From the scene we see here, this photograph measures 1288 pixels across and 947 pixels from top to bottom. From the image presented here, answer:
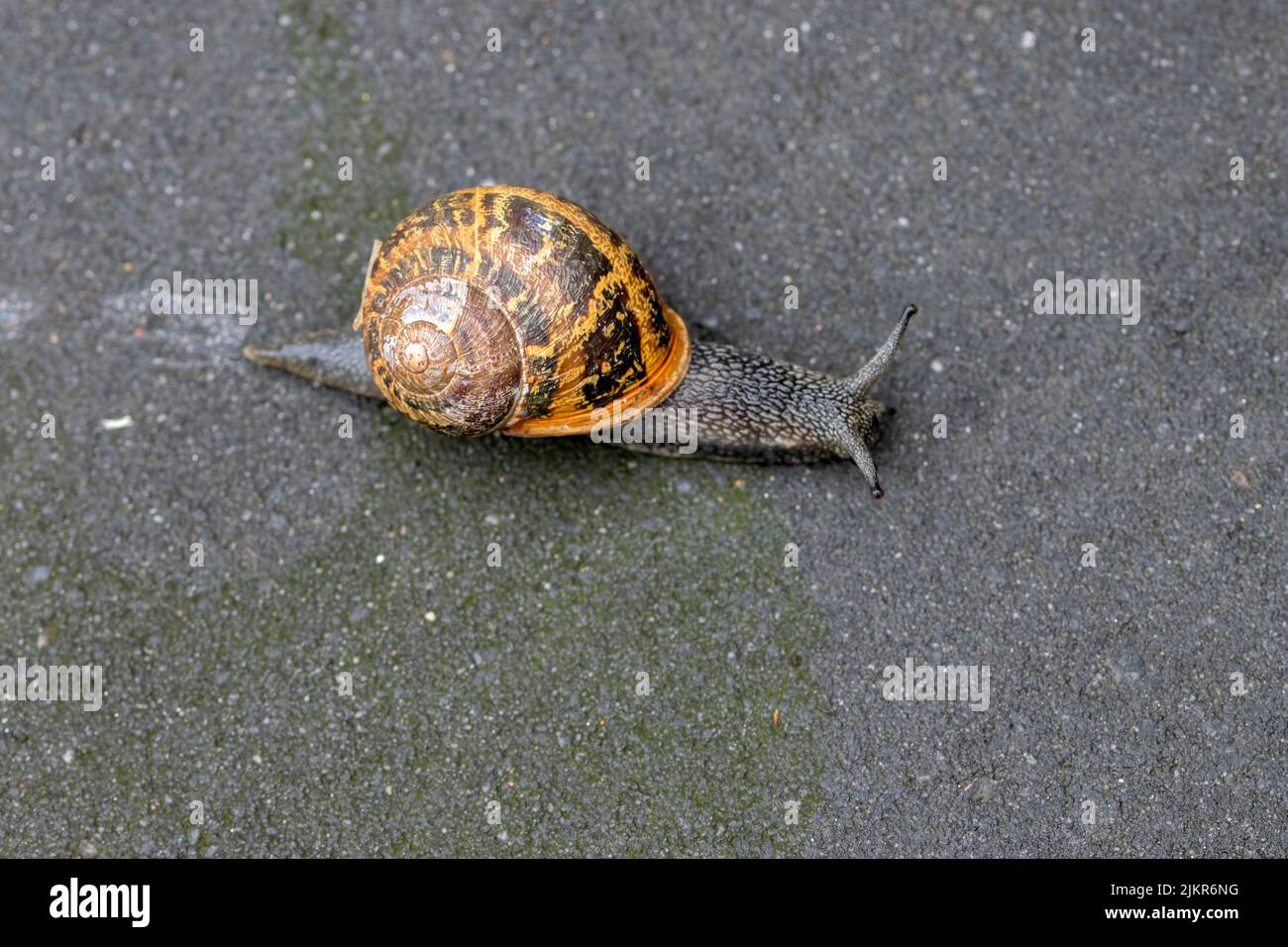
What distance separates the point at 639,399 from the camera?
10.5 feet

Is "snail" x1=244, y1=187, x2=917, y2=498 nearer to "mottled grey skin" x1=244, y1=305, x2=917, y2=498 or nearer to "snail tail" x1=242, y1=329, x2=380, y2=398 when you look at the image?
"mottled grey skin" x1=244, y1=305, x2=917, y2=498

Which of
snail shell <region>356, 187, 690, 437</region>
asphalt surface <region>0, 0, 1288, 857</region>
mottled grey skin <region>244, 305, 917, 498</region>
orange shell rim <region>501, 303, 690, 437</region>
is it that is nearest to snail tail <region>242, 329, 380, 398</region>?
asphalt surface <region>0, 0, 1288, 857</region>

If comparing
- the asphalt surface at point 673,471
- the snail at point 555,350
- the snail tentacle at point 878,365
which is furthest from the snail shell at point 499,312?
the snail tentacle at point 878,365

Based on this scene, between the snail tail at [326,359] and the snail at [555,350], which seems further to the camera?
the snail tail at [326,359]

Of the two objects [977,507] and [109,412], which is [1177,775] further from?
[109,412]

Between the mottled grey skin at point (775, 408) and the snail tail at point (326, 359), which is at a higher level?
the snail tail at point (326, 359)

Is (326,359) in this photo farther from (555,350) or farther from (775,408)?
(775,408)

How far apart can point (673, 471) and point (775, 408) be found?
1.32 feet

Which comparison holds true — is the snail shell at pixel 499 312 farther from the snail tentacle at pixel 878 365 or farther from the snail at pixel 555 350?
the snail tentacle at pixel 878 365

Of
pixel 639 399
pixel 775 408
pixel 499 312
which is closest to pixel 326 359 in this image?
pixel 499 312

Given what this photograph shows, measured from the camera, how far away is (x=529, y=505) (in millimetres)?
3445

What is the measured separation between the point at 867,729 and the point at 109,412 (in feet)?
8.91

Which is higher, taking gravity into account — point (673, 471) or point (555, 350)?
point (555, 350)

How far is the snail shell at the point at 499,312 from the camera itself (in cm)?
289
